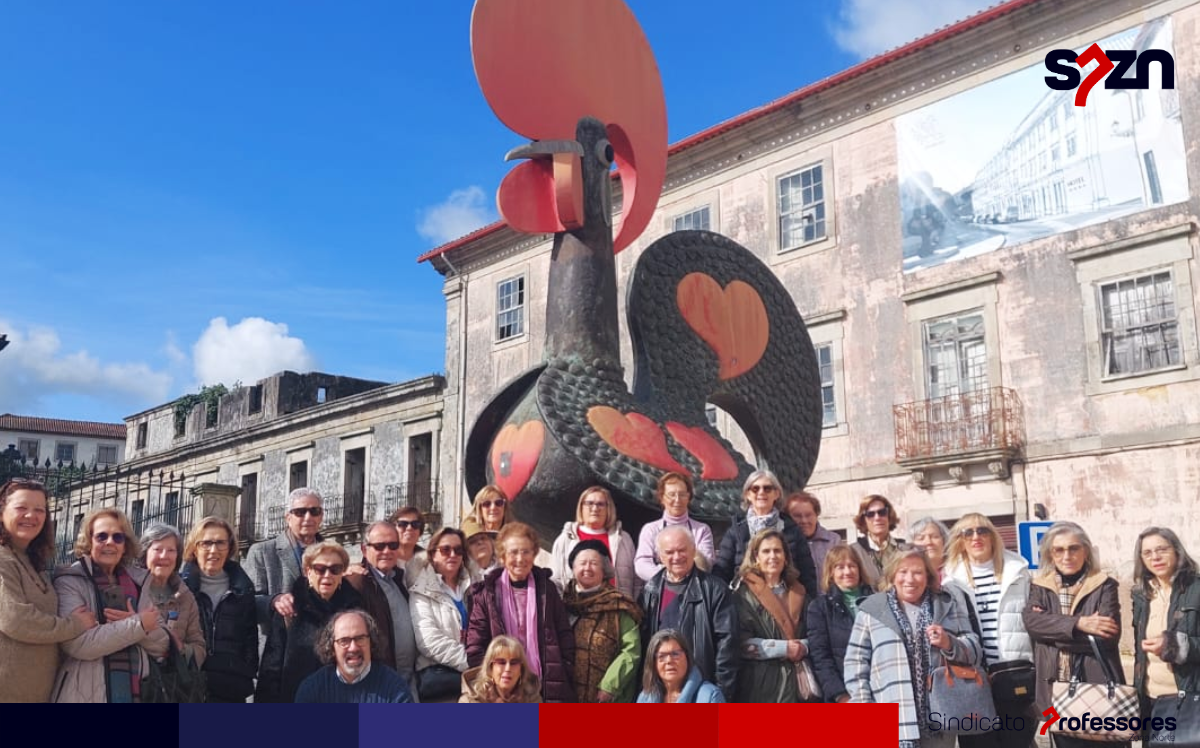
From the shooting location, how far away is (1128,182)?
13.8 metres

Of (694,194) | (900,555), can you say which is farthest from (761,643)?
(694,194)

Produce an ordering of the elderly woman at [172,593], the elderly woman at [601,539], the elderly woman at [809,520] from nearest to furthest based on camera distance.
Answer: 1. the elderly woman at [172,593]
2. the elderly woman at [601,539]
3. the elderly woman at [809,520]

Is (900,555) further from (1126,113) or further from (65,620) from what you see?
(1126,113)

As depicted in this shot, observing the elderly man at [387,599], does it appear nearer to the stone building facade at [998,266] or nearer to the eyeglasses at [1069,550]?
the eyeglasses at [1069,550]

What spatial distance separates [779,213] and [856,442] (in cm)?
381

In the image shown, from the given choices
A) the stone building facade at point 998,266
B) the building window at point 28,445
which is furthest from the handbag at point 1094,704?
the building window at point 28,445

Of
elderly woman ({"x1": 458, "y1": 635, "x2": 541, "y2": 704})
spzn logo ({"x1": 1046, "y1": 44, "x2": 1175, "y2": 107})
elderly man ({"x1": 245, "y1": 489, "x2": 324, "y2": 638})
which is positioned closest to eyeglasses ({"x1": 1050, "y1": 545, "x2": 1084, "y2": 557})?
elderly woman ({"x1": 458, "y1": 635, "x2": 541, "y2": 704})

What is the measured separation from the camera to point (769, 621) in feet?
14.6

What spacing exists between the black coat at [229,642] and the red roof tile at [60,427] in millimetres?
58172

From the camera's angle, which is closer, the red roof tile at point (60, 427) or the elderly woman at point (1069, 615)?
the elderly woman at point (1069, 615)

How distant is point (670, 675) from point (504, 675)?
2.00 feet

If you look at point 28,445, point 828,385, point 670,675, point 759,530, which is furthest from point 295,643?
point 28,445

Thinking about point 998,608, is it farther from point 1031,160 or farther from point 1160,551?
point 1031,160

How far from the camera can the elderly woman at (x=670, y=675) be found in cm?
410
